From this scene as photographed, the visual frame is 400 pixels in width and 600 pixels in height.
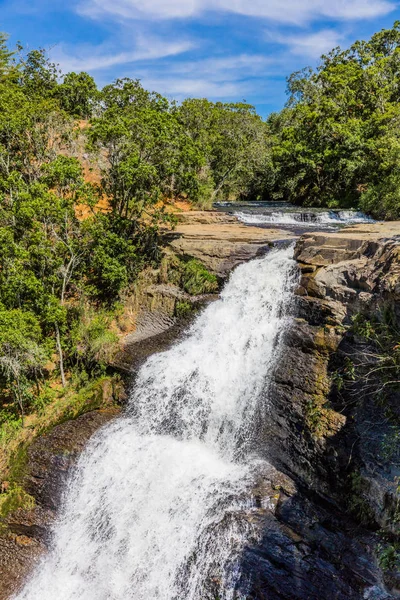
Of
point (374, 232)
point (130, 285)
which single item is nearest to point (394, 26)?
point (374, 232)

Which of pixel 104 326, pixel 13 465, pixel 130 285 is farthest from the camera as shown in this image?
pixel 130 285

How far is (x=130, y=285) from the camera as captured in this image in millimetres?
Result: 15945

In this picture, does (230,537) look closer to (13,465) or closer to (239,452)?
(239,452)

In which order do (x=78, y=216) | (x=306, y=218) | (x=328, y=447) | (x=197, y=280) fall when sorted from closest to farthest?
1. (x=328, y=447)
2. (x=197, y=280)
3. (x=78, y=216)
4. (x=306, y=218)

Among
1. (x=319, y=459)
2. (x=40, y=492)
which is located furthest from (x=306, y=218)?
(x=40, y=492)

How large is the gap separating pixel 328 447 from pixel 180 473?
3677 millimetres

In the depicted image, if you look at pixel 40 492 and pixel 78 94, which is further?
pixel 78 94

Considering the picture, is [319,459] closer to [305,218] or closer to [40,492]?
[40,492]

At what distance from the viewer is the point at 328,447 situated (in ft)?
29.3

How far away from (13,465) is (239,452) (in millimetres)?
6406

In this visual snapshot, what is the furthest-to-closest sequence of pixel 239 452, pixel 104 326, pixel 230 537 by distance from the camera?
1. pixel 104 326
2. pixel 239 452
3. pixel 230 537

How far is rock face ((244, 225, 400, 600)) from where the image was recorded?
7164mm

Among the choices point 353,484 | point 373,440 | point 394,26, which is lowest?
point 353,484

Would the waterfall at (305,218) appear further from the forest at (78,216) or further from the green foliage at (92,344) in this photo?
the green foliage at (92,344)
